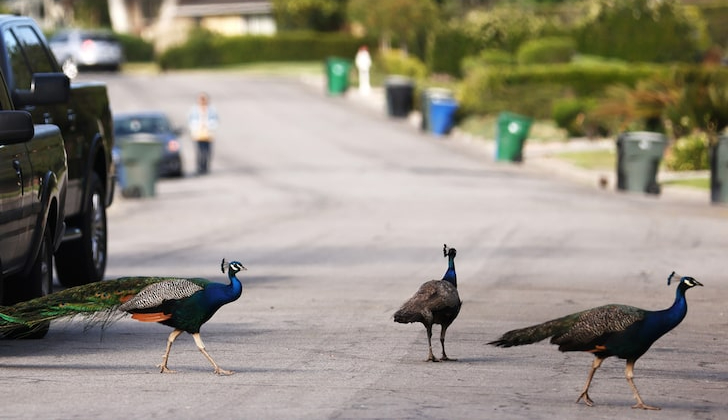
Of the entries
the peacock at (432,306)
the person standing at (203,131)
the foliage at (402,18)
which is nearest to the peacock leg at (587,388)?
the peacock at (432,306)

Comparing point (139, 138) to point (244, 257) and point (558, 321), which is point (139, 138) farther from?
point (558, 321)

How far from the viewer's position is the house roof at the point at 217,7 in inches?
3553

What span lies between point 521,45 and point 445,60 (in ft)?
10.3

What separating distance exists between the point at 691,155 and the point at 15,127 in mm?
27105

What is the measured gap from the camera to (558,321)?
9.72 m

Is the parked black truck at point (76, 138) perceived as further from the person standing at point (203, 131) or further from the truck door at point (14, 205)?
the person standing at point (203, 131)

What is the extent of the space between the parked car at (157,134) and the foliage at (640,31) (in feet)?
93.0

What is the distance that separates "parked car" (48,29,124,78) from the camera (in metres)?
71.2

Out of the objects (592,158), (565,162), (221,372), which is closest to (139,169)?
(565,162)

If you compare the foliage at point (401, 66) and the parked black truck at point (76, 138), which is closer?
the parked black truck at point (76, 138)

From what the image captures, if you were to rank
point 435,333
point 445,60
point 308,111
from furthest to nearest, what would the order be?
point 445,60, point 308,111, point 435,333

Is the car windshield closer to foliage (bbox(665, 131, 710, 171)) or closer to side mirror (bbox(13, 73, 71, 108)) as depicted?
foliage (bbox(665, 131, 710, 171))

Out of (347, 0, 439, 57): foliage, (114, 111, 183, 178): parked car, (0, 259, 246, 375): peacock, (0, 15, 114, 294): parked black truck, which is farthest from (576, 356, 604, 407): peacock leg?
(347, 0, 439, 57): foliage

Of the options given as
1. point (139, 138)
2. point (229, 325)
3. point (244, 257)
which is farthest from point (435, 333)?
point (139, 138)
